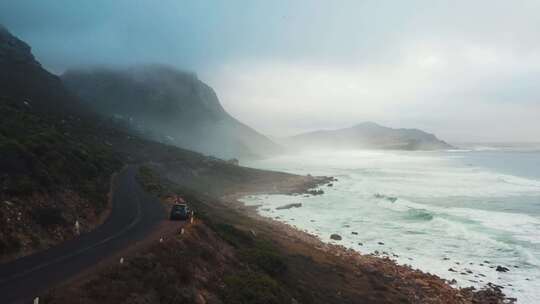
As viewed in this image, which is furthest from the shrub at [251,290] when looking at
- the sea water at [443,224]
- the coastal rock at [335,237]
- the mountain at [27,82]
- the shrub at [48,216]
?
the mountain at [27,82]

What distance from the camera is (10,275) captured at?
47.6 ft

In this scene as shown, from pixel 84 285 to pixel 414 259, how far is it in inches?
1335

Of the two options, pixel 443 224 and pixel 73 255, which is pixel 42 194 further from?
pixel 443 224

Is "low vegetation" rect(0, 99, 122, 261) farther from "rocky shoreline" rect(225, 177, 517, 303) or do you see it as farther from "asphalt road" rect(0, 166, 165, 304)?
"rocky shoreline" rect(225, 177, 517, 303)

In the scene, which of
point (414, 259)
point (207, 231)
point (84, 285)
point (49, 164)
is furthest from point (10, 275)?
point (414, 259)

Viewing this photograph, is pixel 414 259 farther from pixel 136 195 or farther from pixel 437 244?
pixel 136 195

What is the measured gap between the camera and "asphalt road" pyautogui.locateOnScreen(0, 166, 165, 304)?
1344 cm

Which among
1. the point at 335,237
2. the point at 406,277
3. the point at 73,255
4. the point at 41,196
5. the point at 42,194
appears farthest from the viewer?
the point at 335,237

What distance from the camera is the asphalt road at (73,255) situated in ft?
44.1

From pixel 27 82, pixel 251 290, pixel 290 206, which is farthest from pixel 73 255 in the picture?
pixel 27 82

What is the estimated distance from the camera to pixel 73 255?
57.5 feet

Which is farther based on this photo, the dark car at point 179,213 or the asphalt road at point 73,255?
the dark car at point 179,213

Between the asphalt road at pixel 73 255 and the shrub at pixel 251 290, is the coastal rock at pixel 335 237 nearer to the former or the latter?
the asphalt road at pixel 73 255

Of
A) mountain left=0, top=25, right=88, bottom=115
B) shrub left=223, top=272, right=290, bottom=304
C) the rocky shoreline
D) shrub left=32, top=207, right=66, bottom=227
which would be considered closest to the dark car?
shrub left=32, top=207, right=66, bottom=227
